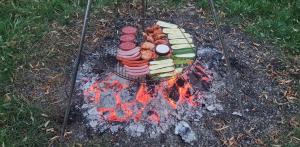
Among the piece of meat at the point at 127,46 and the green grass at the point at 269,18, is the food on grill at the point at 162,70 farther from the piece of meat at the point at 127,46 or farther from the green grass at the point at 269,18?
the green grass at the point at 269,18

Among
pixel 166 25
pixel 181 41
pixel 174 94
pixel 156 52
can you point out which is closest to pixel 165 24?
pixel 166 25

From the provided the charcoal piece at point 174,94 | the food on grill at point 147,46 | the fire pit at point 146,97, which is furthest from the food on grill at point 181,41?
the charcoal piece at point 174,94

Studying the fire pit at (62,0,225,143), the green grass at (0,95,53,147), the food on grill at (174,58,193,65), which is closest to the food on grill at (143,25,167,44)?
the fire pit at (62,0,225,143)

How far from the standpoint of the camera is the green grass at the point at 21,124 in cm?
362

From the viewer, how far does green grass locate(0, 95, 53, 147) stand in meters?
3.62

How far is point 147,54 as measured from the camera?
415 centimetres

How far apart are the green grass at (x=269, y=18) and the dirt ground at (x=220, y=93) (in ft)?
0.51

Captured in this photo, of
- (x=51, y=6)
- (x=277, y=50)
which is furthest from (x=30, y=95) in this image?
(x=277, y=50)

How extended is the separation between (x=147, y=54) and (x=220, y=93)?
0.89m

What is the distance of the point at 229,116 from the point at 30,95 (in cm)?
208

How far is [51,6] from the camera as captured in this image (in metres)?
4.98

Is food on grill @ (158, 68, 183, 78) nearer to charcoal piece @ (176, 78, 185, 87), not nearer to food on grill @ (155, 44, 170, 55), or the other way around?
charcoal piece @ (176, 78, 185, 87)

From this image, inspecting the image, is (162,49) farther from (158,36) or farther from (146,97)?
(146,97)

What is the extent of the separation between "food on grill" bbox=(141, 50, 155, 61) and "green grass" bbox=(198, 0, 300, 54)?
145cm
